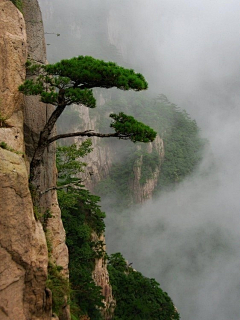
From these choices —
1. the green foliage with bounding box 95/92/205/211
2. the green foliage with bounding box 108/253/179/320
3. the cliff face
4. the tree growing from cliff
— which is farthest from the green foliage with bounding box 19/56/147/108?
the green foliage with bounding box 95/92/205/211

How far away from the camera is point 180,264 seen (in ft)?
147

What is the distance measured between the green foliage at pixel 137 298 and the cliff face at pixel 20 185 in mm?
8459

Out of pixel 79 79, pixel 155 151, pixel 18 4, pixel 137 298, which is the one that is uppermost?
pixel 155 151

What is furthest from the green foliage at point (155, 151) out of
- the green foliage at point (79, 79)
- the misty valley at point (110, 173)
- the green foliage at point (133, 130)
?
the green foliage at point (79, 79)

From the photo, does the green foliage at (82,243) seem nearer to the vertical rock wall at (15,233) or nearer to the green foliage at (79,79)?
the vertical rock wall at (15,233)

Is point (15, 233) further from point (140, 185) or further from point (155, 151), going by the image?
point (155, 151)

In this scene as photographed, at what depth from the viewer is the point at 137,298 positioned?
1486cm

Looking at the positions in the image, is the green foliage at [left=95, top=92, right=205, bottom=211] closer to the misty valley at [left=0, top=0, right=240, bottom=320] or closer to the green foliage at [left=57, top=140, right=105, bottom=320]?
the misty valley at [left=0, top=0, right=240, bottom=320]

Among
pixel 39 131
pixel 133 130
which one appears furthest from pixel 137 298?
pixel 133 130

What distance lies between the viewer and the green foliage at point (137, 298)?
14.1 meters

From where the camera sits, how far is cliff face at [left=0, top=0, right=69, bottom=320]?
448 centimetres

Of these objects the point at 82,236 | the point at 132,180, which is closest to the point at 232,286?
the point at 132,180

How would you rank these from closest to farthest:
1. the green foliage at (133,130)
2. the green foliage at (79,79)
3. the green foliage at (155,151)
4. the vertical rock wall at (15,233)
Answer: the vertical rock wall at (15,233) < the green foliage at (79,79) < the green foliage at (133,130) < the green foliage at (155,151)

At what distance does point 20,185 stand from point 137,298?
12146mm
